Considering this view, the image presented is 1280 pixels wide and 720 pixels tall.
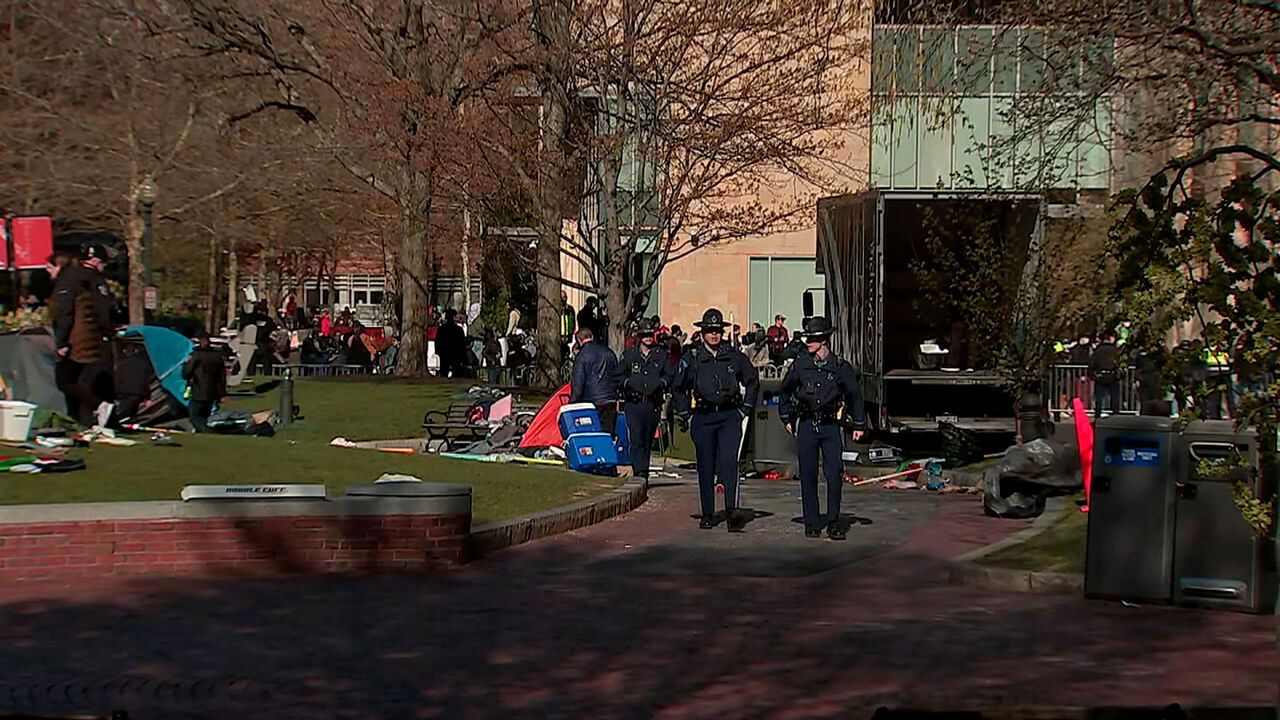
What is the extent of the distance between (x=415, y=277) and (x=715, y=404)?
22.5 metres

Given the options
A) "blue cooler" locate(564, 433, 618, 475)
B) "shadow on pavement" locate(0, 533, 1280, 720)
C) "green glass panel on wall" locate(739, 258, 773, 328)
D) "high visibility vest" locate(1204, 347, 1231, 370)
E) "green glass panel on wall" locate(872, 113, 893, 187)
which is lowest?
"shadow on pavement" locate(0, 533, 1280, 720)

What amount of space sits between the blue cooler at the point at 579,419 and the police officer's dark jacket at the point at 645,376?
17.3 inches

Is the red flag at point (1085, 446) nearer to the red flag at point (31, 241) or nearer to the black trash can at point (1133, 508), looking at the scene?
the black trash can at point (1133, 508)

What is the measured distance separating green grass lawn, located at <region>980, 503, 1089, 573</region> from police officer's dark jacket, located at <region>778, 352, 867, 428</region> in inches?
74.2

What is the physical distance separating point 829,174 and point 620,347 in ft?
29.0

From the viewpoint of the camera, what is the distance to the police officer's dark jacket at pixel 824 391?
15469mm

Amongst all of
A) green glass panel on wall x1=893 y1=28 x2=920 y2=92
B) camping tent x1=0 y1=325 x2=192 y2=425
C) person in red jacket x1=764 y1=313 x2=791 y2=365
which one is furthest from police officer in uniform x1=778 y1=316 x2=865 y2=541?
person in red jacket x1=764 y1=313 x2=791 y2=365

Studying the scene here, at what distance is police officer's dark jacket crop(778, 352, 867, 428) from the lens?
50.8ft

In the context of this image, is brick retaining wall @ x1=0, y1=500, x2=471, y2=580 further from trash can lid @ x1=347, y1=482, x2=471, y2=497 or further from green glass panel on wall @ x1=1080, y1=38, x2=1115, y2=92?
green glass panel on wall @ x1=1080, y1=38, x2=1115, y2=92

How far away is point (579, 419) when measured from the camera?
20.9 m

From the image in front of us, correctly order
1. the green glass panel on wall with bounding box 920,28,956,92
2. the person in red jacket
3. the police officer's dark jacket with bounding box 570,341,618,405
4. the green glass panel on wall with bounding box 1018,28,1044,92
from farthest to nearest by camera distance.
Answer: the person in red jacket, the police officer's dark jacket with bounding box 570,341,618,405, the green glass panel on wall with bounding box 920,28,956,92, the green glass panel on wall with bounding box 1018,28,1044,92

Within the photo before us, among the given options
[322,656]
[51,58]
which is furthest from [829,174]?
[322,656]

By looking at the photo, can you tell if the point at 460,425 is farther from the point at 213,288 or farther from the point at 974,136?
the point at 213,288

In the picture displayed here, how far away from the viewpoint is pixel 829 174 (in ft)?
115
